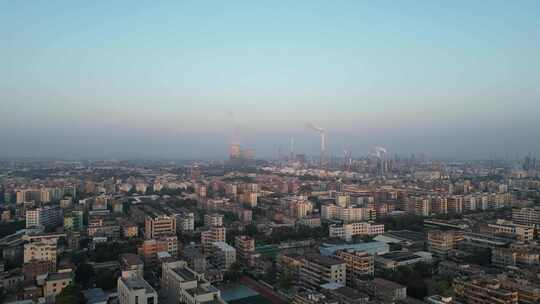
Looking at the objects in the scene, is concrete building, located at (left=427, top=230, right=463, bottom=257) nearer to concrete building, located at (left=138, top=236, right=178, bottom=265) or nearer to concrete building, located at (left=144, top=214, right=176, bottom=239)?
concrete building, located at (left=138, top=236, right=178, bottom=265)

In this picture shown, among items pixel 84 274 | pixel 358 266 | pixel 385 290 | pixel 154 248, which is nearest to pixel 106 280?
pixel 84 274

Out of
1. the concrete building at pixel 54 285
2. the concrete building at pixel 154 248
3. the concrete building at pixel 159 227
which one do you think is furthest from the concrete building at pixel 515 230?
the concrete building at pixel 54 285

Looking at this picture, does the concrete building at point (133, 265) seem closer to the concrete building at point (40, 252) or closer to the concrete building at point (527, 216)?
the concrete building at point (40, 252)

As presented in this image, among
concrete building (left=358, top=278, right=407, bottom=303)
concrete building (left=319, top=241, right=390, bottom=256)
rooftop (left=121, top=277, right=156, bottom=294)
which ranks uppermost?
rooftop (left=121, top=277, right=156, bottom=294)

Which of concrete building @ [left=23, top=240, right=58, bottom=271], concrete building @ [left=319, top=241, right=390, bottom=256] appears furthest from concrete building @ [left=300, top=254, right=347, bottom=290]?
concrete building @ [left=23, top=240, right=58, bottom=271]

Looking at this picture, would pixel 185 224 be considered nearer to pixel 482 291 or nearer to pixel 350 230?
pixel 350 230

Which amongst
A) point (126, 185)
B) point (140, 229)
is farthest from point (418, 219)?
point (126, 185)

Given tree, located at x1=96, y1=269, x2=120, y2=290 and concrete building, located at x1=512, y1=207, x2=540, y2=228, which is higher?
concrete building, located at x1=512, y1=207, x2=540, y2=228
